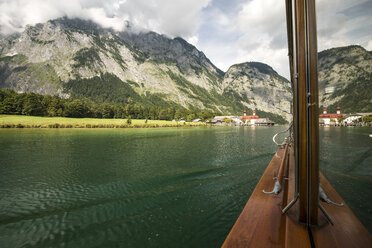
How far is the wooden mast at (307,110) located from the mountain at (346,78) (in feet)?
0.40

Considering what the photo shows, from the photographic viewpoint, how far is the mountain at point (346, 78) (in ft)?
4.61

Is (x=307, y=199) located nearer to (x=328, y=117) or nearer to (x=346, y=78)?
(x=328, y=117)

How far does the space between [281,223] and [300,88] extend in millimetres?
1460

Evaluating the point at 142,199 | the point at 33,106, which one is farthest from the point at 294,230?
the point at 33,106

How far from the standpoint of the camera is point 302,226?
1.78m

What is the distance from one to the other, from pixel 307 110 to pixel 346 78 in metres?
0.44

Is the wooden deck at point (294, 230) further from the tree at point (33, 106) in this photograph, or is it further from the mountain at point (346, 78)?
the tree at point (33, 106)

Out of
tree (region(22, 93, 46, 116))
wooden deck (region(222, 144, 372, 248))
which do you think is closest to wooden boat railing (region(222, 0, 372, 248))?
wooden deck (region(222, 144, 372, 248))

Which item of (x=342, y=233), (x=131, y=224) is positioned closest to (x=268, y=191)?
(x=342, y=233)

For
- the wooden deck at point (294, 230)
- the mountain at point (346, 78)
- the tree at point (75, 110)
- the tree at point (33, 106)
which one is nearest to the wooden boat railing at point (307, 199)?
the wooden deck at point (294, 230)

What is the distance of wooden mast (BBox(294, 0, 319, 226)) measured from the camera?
162 cm

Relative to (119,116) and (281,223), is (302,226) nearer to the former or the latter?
(281,223)

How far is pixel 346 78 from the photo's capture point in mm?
1628

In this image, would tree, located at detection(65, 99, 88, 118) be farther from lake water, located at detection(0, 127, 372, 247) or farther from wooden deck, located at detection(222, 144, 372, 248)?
wooden deck, located at detection(222, 144, 372, 248)
